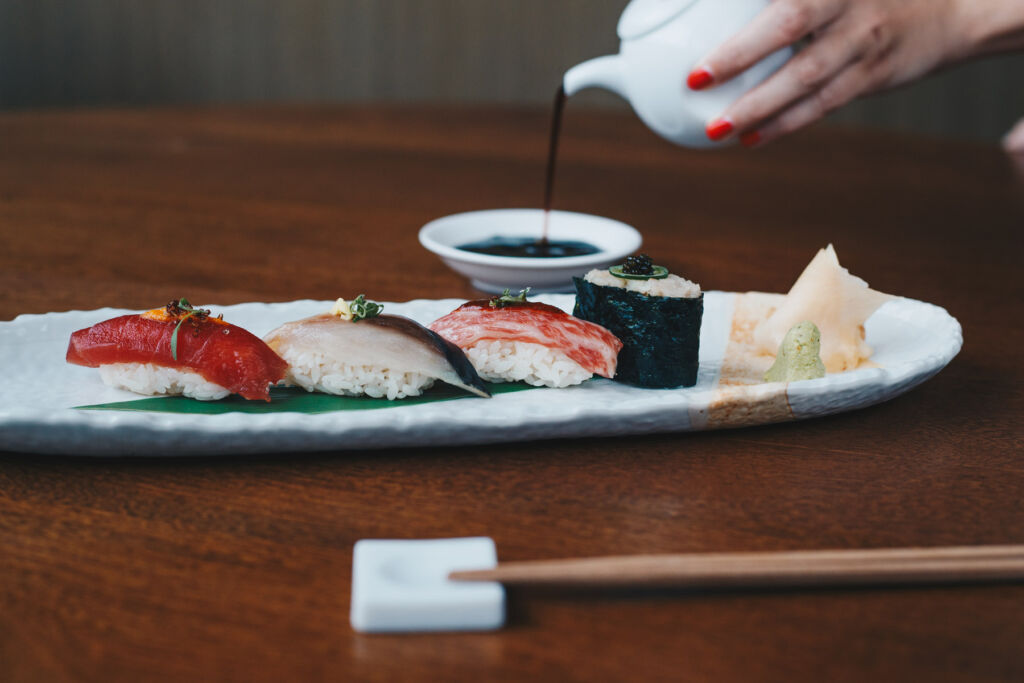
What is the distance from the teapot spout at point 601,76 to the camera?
1.91 meters

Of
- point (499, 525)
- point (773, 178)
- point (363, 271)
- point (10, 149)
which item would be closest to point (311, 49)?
point (10, 149)

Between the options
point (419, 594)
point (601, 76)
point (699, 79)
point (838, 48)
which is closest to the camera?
point (419, 594)

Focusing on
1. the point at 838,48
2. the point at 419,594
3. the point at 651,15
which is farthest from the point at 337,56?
the point at 419,594

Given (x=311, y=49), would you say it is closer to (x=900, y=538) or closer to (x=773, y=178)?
(x=773, y=178)

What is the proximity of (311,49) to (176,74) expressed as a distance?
782 millimetres

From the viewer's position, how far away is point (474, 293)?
6.31ft

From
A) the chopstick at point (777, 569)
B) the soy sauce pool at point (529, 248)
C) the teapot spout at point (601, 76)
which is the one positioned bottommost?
the chopstick at point (777, 569)

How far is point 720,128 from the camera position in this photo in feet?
6.16

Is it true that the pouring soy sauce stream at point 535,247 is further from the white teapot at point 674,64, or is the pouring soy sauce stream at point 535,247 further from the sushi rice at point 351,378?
the sushi rice at point 351,378

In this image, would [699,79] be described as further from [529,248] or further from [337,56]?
[337,56]

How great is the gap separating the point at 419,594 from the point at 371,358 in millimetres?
502

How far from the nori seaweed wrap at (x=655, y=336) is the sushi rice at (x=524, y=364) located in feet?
0.28

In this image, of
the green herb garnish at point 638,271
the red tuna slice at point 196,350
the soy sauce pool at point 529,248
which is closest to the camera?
the red tuna slice at point 196,350

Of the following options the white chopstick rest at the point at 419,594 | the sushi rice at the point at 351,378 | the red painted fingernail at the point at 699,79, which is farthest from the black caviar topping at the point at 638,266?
the white chopstick rest at the point at 419,594
